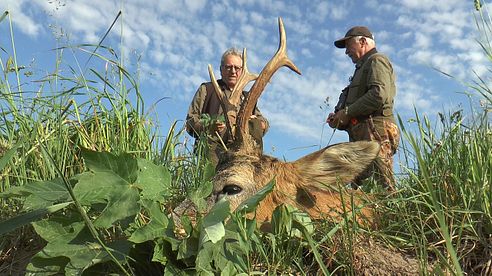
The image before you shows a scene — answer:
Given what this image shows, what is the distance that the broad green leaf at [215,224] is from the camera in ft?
8.27

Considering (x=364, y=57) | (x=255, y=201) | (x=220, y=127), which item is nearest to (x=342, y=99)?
(x=364, y=57)

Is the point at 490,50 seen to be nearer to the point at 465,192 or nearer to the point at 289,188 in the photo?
the point at 465,192

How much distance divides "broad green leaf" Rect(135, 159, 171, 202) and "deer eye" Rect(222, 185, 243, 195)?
4.93 feet

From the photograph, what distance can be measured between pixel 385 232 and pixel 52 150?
8.80 feet

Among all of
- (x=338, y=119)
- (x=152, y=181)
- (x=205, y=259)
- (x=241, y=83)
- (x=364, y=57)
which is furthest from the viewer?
(x=364, y=57)

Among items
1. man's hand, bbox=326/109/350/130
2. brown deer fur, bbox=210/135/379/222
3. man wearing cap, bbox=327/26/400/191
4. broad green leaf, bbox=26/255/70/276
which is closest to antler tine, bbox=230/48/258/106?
brown deer fur, bbox=210/135/379/222

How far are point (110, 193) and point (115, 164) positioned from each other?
138 millimetres

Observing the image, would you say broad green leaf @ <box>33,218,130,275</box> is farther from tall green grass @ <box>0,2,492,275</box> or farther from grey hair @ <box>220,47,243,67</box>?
grey hair @ <box>220,47,243,67</box>

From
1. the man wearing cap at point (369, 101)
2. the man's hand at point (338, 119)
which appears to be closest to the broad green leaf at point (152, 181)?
the man wearing cap at point (369, 101)

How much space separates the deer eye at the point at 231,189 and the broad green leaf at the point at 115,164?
1695mm

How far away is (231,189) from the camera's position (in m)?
4.39

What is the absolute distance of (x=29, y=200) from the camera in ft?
9.48

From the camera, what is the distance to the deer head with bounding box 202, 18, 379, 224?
13.9 ft

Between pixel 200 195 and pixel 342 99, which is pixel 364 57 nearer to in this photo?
pixel 342 99
